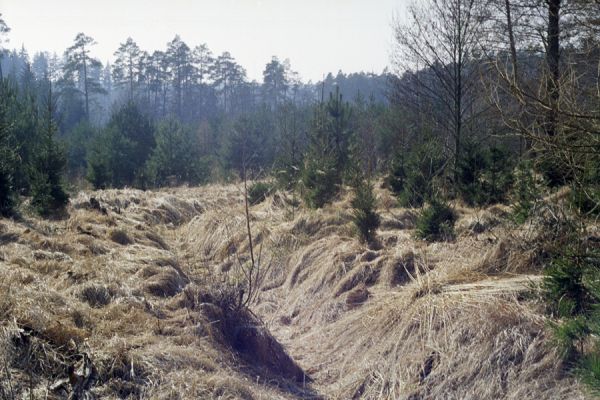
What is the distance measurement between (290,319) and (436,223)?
7.97 feet

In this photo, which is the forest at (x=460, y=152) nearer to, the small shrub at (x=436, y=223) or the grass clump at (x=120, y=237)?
the small shrub at (x=436, y=223)

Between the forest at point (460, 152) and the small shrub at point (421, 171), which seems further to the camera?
the small shrub at point (421, 171)

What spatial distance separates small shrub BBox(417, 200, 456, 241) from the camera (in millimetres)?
7853

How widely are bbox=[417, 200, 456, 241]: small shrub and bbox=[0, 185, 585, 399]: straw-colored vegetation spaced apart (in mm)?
161

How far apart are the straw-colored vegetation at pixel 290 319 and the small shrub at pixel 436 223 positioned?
0.16 meters

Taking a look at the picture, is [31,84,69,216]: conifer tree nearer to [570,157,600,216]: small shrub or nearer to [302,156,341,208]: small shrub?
[302,156,341,208]: small shrub

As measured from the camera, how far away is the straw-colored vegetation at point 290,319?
4406 millimetres

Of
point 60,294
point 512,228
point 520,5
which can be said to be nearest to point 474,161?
point 520,5

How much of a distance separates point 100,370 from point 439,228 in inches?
201

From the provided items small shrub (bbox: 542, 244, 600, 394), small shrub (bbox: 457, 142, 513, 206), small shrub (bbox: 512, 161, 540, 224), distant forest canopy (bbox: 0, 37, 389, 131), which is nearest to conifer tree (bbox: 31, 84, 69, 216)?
small shrub (bbox: 457, 142, 513, 206)

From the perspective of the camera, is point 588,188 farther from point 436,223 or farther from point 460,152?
point 460,152

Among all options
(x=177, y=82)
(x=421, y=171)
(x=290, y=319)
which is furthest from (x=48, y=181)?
(x=177, y=82)

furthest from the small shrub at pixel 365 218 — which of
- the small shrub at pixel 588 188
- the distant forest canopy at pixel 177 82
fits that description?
the distant forest canopy at pixel 177 82

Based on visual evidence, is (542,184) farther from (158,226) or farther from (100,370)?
(158,226)
